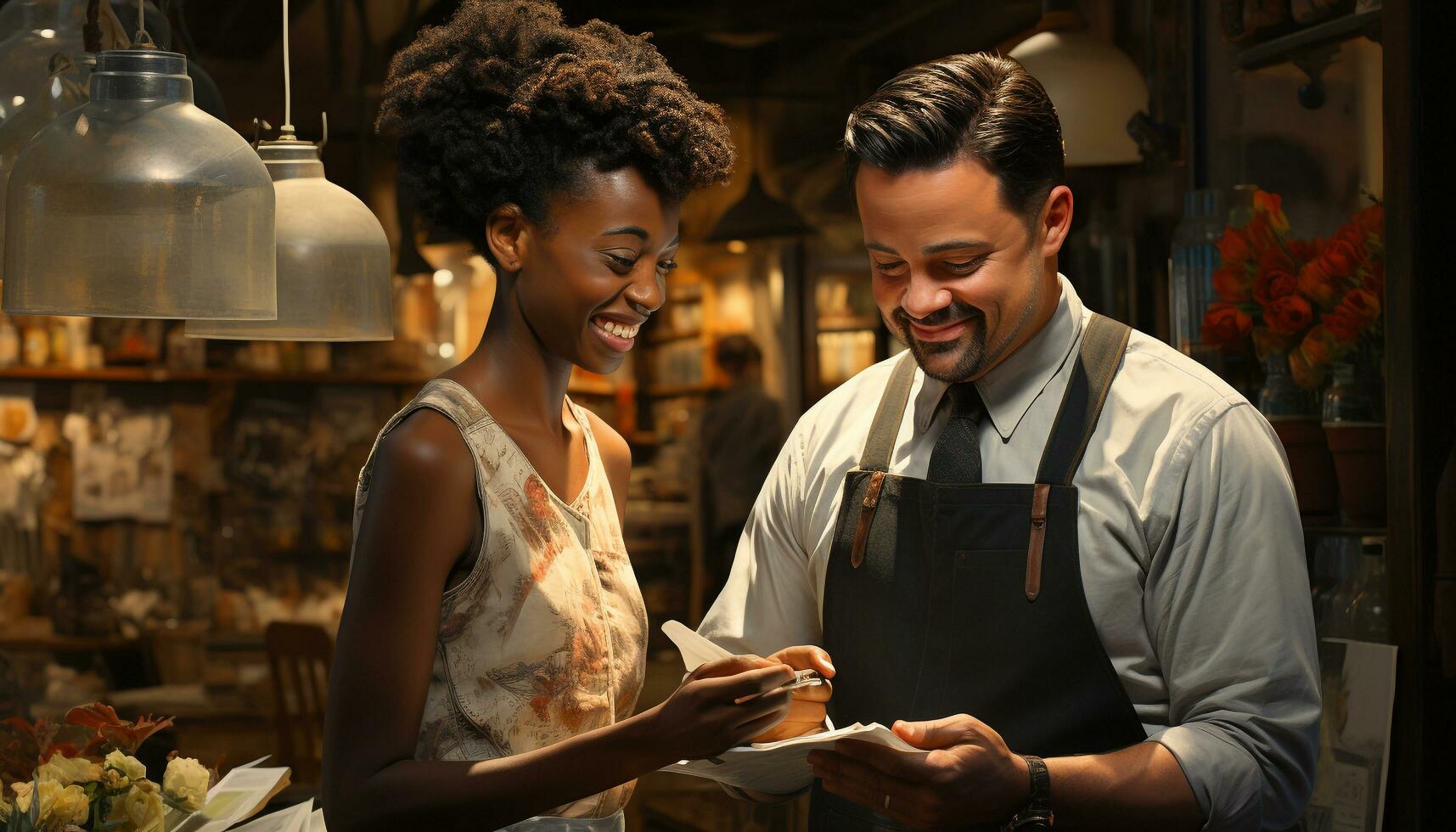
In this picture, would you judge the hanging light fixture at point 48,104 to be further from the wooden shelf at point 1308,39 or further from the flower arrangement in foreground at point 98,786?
the wooden shelf at point 1308,39

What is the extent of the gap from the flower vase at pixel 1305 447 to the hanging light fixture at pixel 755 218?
2.47m

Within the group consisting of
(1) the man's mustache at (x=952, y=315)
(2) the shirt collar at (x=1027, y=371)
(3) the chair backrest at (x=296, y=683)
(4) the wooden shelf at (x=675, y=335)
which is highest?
(4) the wooden shelf at (x=675, y=335)

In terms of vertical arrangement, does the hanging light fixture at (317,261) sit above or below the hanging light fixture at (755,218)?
below

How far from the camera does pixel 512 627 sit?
173 centimetres

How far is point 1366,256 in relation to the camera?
246 cm

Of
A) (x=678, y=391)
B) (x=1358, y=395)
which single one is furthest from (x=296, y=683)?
(x=1358, y=395)

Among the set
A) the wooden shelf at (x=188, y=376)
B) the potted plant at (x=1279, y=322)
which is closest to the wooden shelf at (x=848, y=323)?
the wooden shelf at (x=188, y=376)

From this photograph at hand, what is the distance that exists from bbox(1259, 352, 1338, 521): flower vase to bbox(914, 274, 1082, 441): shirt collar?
33.2 inches

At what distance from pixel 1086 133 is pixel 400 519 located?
7.58 ft

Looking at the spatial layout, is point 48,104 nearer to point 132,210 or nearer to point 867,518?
point 132,210

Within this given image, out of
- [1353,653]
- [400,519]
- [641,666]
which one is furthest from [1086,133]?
Result: [400,519]

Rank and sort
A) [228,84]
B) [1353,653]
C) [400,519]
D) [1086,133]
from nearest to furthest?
[400,519]
[1353,653]
[1086,133]
[228,84]

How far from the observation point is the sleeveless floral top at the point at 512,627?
1720 mm

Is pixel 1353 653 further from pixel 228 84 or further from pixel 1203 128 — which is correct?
pixel 228 84
